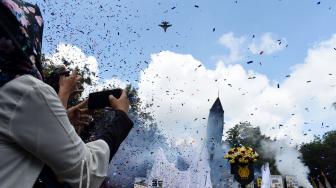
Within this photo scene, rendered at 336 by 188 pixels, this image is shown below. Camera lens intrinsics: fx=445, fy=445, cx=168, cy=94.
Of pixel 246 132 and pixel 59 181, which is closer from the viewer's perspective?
pixel 59 181

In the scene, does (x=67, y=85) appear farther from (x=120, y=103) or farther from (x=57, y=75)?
(x=120, y=103)

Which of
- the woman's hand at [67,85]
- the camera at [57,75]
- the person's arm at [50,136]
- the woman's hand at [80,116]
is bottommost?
the person's arm at [50,136]

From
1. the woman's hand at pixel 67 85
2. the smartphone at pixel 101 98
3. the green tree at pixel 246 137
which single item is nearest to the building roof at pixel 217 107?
the green tree at pixel 246 137

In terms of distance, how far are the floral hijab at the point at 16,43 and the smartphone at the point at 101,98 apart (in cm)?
38

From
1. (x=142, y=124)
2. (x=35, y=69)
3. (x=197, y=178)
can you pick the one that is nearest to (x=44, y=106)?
(x=35, y=69)

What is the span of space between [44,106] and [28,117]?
0.17ft

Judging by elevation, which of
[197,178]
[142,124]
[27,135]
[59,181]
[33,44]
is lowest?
[59,181]

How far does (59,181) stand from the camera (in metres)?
1.31

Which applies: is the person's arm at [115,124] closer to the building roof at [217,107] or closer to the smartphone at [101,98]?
the smartphone at [101,98]

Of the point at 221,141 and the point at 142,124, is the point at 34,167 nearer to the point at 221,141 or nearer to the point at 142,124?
the point at 142,124

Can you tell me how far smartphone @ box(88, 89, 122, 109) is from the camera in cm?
170

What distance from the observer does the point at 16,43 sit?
125cm

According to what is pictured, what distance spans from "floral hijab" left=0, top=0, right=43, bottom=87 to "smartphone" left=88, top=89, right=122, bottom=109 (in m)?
0.38

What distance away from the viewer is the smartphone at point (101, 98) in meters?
1.70
